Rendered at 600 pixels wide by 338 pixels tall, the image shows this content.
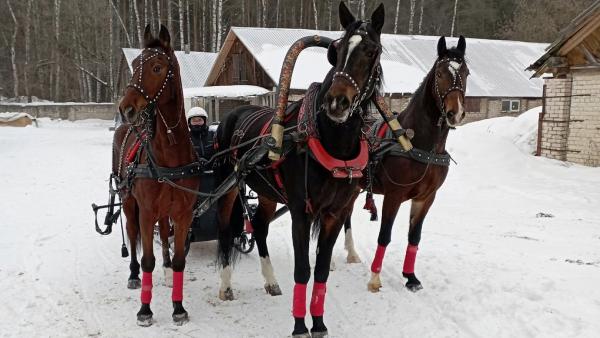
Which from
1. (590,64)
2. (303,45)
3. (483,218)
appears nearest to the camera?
(303,45)

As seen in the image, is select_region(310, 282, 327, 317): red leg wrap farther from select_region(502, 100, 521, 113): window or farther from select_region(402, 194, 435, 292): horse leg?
select_region(502, 100, 521, 113): window

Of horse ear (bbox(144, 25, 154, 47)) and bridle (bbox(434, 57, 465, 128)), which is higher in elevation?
horse ear (bbox(144, 25, 154, 47))

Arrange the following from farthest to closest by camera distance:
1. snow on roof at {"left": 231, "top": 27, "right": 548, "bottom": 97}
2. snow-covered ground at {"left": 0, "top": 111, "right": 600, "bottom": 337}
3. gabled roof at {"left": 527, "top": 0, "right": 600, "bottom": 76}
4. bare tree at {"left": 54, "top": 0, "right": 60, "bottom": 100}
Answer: bare tree at {"left": 54, "top": 0, "right": 60, "bottom": 100}, snow on roof at {"left": 231, "top": 27, "right": 548, "bottom": 97}, gabled roof at {"left": 527, "top": 0, "right": 600, "bottom": 76}, snow-covered ground at {"left": 0, "top": 111, "right": 600, "bottom": 337}

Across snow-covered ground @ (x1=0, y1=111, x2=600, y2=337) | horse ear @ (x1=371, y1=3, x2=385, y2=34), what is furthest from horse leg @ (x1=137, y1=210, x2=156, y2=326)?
horse ear @ (x1=371, y1=3, x2=385, y2=34)

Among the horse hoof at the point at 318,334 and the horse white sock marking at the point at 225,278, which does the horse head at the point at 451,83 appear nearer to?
the horse hoof at the point at 318,334

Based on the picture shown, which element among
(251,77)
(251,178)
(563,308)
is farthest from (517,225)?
(251,77)

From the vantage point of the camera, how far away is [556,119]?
11.6 m

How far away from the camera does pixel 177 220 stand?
3.88 m

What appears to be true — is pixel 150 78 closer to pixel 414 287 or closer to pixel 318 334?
pixel 318 334

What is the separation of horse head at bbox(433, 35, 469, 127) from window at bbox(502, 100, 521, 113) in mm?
20411

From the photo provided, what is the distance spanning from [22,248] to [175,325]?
3.13 metres

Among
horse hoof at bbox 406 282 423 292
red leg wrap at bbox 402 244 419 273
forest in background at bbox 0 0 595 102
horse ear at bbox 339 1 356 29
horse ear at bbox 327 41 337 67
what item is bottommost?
horse hoof at bbox 406 282 423 292

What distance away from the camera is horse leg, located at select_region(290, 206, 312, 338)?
3.32 meters

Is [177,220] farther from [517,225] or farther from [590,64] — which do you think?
[590,64]
